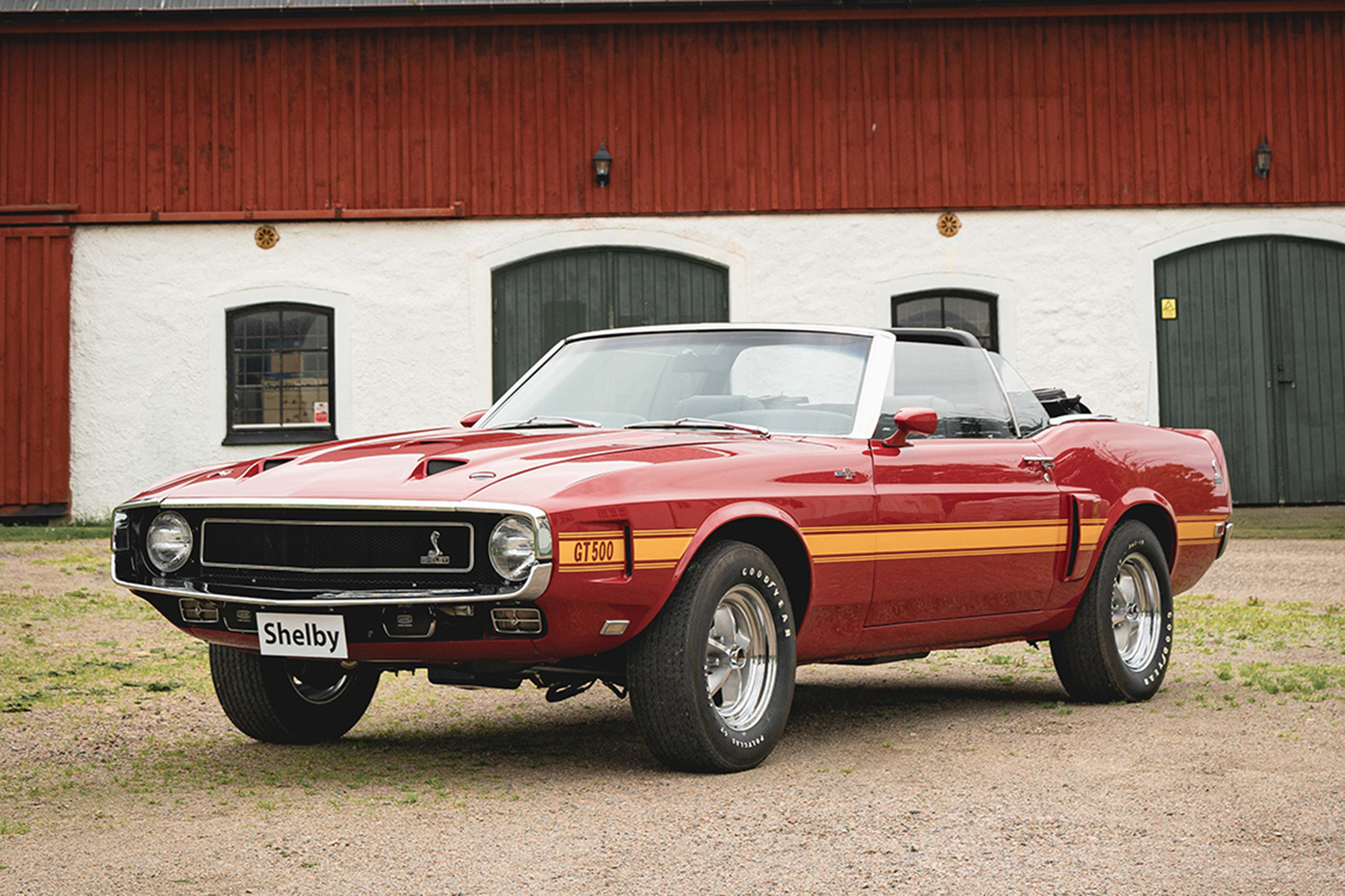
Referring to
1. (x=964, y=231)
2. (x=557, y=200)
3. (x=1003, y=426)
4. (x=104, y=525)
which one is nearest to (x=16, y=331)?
(x=104, y=525)

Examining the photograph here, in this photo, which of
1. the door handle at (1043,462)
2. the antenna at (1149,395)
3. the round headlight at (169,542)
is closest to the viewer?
the round headlight at (169,542)

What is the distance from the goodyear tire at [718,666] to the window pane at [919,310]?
12.8 meters

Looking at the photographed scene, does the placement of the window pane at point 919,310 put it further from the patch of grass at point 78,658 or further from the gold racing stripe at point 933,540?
the gold racing stripe at point 933,540

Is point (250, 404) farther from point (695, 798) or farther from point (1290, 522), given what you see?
point (695, 798)

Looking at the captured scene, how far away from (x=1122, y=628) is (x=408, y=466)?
3.40m

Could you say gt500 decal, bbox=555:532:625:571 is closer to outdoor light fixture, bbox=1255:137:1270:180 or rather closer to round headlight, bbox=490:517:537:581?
round headlight, bbox=490:517:537:581

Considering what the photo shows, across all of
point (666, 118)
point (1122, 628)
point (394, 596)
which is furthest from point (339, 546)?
point (666, 118)

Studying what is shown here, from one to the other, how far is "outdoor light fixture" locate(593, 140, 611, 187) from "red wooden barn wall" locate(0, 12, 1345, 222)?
4.0 inches

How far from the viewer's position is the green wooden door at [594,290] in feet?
57.2

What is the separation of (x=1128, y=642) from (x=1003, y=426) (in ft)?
3.80

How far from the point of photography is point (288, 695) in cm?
556

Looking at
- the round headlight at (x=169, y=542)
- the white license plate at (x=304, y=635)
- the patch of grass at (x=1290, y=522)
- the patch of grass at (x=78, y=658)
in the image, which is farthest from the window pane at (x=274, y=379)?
the white license plate at (x=304, y=635)

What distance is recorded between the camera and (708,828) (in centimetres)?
416

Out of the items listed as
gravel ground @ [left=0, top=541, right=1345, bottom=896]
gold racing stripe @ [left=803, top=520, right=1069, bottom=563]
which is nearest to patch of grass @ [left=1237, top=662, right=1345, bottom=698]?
gravel ground @ [left=0, top=541, right=1345, bottom=896]
